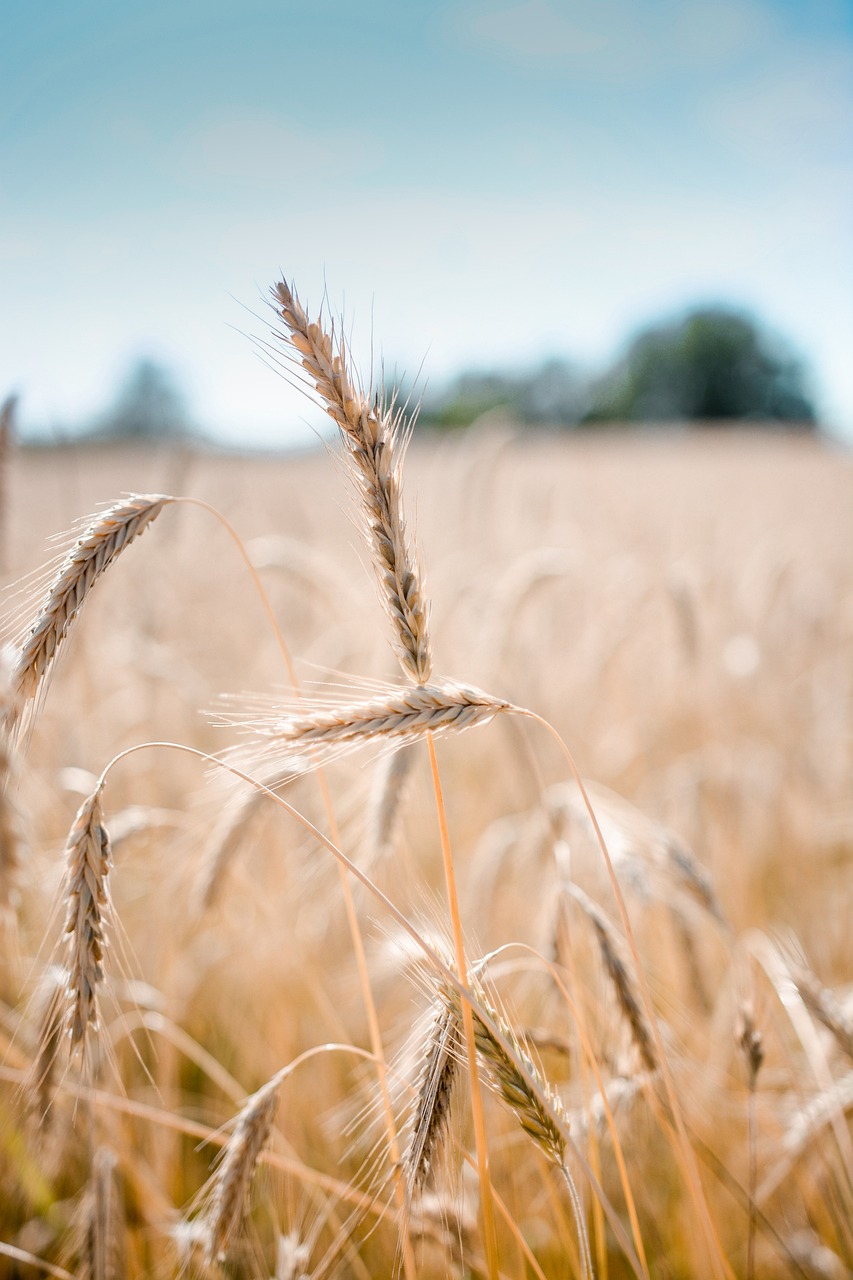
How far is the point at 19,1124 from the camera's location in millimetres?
1491

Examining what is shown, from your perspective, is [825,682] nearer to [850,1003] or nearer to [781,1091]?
[781,1091]

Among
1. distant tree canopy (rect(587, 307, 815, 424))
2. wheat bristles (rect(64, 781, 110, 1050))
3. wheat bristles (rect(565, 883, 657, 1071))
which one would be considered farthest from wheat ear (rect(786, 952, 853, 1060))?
distant tree canopy (rect(587, 307, 815, 424))

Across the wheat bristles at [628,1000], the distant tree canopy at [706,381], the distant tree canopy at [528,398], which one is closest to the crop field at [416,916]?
the wheat bristles at [628,1000]

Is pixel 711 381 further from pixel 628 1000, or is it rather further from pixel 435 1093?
pixel 435 1093

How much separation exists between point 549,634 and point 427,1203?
288cm

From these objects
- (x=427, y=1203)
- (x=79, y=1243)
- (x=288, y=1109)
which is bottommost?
(x=288, y=1109)

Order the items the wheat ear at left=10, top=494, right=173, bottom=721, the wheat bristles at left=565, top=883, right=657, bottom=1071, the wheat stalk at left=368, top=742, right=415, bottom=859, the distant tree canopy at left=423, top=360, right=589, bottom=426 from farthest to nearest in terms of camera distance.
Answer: the distant tree canopy at left=423, top=360, right=589, bottom=426, the wheat stalk at left=368, top=742, right=415, bottom=859, the wheat bristles at left=565, top=883, right=657, bottom=1071, the wheat ear at left=10, top=494, right=173, bottom=721

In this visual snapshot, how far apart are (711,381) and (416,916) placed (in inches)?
1860

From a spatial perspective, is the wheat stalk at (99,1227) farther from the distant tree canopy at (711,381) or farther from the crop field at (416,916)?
the distant tree canopy at (711,381)

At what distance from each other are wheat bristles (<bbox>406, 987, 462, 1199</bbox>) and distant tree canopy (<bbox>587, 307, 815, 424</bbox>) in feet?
142

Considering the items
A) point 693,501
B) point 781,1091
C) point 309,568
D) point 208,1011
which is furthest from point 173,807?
point 693,501

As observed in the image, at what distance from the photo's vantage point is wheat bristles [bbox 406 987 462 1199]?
742 millimetres

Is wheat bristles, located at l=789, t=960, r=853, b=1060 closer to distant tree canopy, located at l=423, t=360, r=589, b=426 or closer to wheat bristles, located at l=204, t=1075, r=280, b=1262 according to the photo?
wheat bristles, located at l=204, t=1075, r=280, b=1262

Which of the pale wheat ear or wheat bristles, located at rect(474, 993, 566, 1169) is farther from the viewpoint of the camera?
the pale wheat ear
